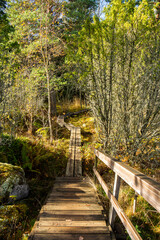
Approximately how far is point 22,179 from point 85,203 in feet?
6.28

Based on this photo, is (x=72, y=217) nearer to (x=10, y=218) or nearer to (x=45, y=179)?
(x=10, y=218)

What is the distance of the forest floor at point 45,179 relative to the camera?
2974 mm

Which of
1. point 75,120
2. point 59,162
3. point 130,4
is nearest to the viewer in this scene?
point 130,4

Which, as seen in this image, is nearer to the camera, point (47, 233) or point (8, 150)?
point (47, 233)

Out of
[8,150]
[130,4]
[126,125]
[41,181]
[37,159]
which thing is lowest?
[41,181]

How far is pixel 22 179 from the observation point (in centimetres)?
400

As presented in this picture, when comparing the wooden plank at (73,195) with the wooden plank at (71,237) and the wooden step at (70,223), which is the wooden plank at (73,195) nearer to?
the wooden step at (70,223)

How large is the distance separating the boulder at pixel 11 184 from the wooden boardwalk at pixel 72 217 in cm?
90

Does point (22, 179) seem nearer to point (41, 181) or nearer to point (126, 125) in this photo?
point (41, 181)

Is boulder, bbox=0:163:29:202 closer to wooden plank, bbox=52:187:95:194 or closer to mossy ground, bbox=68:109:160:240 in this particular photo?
wooden plank, bbox=52:187:95:194

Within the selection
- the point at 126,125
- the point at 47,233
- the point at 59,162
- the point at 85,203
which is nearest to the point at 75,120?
the point at 59,162

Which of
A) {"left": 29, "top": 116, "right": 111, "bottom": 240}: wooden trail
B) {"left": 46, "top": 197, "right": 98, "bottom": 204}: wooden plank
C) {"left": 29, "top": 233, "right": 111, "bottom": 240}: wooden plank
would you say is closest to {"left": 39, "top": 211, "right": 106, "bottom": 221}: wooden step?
{"left": 29, "top": 116, "right": 111, "bottom": 240}: wooden trail

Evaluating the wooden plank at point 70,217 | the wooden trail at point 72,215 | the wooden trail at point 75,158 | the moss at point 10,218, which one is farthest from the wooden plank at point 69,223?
the wooden trail at point 75,158

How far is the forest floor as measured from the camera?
297cm
